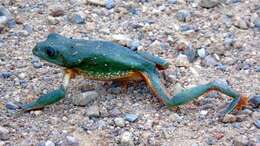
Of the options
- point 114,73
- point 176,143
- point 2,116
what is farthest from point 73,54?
point 176,143

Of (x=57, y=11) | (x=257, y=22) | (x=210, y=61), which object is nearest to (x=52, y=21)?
(x=57, y=11)

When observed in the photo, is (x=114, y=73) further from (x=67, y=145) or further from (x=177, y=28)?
(x=177, y=28)

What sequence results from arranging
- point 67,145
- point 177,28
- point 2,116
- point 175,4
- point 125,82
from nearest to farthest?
point 67,145 < point 2,116 < point 125,82 < point 177,28 < point 175,4

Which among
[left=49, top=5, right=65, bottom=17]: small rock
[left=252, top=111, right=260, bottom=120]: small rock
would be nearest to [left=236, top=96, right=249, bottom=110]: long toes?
[left=252, top=111, right=260, bottom=120]: small rock

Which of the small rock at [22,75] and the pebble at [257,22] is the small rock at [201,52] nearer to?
the pebble at [257,22]

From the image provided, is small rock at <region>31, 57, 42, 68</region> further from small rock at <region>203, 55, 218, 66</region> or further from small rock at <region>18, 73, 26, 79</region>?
small rock at <region>203, 55, 218, 66</region>

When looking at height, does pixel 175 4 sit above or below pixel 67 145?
above

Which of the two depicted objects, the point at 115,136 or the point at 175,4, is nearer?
the point at 115,136
